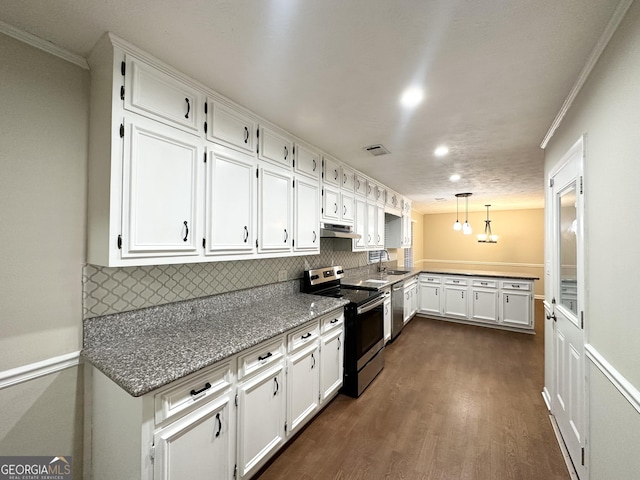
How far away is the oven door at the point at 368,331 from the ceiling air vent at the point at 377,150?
167 cm

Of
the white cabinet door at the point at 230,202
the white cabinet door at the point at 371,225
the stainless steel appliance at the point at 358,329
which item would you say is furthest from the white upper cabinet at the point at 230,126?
the white cabinet door at the point at 371,225

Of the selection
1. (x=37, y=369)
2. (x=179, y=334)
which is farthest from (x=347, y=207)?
(x=37, y=369)

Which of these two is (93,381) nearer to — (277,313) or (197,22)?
(277,313)

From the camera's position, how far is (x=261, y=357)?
66.2 inches

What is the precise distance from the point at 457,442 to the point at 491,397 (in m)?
0.91

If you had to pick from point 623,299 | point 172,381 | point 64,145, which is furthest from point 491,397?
point 64,145

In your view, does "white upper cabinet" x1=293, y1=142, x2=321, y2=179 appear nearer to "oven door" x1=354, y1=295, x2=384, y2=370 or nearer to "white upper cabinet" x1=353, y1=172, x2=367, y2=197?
"white upper cabinet" x1=353, y1=172, x2=367, y2=197

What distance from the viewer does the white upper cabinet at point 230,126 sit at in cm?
176

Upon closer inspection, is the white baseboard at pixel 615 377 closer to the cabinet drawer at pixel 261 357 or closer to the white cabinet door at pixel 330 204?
the cabinet drawer at pixel 261 357

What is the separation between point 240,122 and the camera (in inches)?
76.8

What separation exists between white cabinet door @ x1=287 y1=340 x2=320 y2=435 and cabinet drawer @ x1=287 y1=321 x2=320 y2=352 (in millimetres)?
59

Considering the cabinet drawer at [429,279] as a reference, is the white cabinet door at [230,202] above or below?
above

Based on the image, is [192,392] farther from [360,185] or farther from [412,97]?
[360,185]

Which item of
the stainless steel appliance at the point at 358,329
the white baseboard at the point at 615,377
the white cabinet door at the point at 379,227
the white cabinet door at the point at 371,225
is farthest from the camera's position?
the white cabinet door at the point at 379,227
